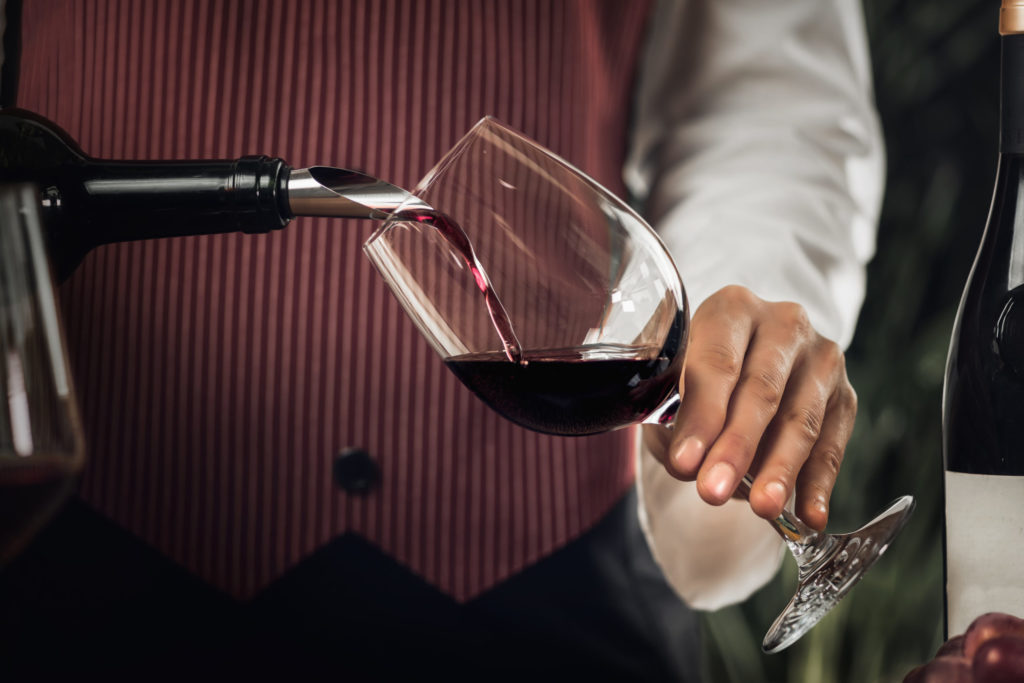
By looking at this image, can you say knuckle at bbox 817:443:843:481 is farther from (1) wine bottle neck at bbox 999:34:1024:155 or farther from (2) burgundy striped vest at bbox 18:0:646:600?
(2) burgundy striped vest at bbox 18:0:646:600

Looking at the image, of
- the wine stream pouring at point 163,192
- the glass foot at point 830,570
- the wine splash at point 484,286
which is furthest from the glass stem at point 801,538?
the wine stream pouring at point 163,192

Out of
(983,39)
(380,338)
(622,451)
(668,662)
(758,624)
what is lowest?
(758,624)

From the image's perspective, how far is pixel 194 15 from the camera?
1.94 ft

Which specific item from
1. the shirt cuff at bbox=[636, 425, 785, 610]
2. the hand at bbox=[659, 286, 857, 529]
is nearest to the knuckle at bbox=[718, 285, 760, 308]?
the hand at bbox=[659, 286, 857, 529]

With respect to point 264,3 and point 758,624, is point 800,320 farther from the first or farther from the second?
point 758,624

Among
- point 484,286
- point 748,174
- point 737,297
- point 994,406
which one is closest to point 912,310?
point 748,174

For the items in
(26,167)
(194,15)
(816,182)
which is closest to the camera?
(26,167)

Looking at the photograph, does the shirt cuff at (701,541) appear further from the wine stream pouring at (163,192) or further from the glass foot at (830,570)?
the wine stream pouring at (163,192)

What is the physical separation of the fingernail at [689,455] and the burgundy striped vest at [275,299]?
0.30 m

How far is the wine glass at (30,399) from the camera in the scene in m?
0.21

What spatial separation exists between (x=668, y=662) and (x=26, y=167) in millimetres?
613

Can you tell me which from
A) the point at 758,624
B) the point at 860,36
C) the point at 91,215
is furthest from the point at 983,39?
the point at 91,215

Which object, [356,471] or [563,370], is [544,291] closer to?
[563,370]

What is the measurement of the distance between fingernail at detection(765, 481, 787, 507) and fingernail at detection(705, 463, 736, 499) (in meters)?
0.02
